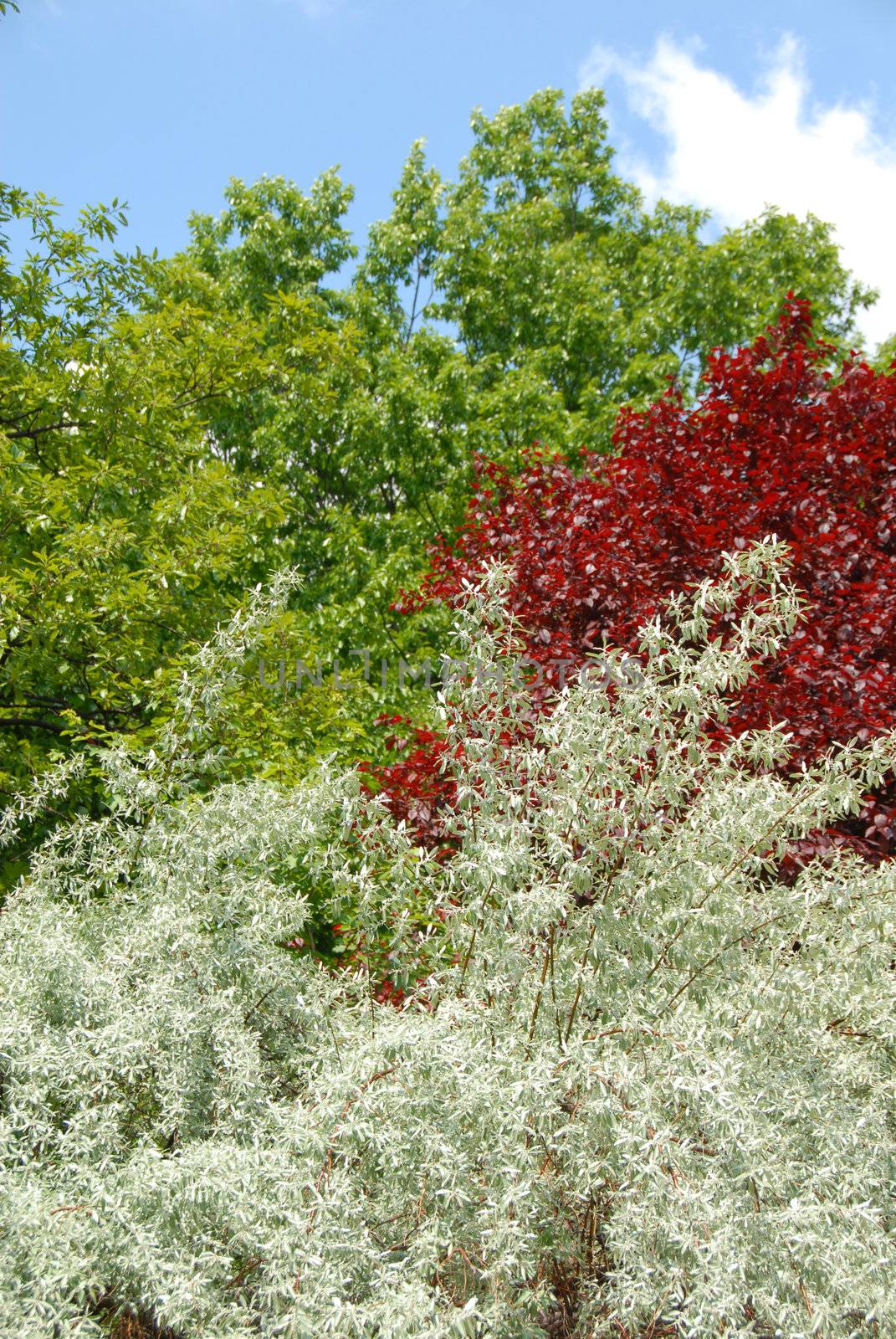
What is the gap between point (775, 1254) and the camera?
107 inches

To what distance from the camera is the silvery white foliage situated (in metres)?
2.71

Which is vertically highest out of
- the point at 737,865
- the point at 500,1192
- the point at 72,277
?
the point at 72,277

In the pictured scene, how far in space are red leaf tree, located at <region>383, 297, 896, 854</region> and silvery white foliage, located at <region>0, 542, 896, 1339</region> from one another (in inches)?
54.0

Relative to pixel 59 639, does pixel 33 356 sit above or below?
above

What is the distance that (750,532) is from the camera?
610 cm

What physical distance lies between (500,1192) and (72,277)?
7.03m

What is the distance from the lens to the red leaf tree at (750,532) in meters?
5.30

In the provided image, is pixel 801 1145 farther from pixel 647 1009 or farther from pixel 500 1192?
pixel 500 1192

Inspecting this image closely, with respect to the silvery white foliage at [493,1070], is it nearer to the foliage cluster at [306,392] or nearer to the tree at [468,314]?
the foliage cluster at [306,392]

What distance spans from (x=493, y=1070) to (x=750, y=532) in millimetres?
3944

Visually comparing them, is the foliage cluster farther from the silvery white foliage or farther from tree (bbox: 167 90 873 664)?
the silvery white foliage

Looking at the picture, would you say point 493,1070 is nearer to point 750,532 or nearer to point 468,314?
point 750,532

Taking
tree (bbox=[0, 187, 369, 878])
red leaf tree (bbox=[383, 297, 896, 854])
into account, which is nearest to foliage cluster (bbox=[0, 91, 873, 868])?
tree (bbox=[0, 187, 369, 878])

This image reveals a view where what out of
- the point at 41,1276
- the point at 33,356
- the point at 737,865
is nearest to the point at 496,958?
the point at 737,865
